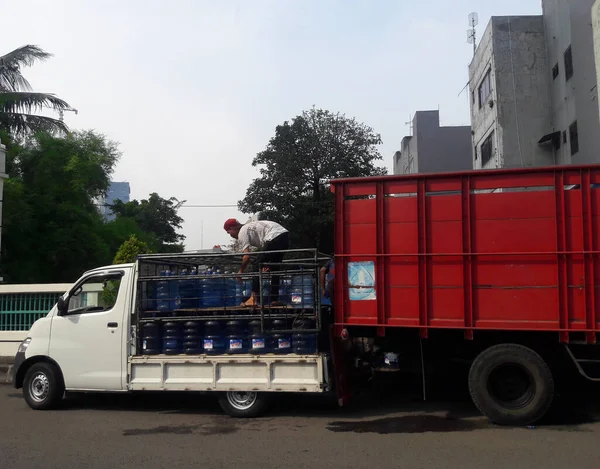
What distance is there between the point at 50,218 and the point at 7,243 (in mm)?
2026

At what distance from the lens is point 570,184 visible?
6938 mm

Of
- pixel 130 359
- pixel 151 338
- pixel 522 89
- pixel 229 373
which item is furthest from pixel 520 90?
pixel 130 359

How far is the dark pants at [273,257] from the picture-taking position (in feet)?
25.5

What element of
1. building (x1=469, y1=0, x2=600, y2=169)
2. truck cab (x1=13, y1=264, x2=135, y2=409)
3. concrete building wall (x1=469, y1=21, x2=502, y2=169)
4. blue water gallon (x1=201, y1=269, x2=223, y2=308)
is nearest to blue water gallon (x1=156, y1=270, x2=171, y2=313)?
truck cab (x1=13, y1=264, x2=135, y2=409)

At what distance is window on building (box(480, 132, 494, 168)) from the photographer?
2381 cm

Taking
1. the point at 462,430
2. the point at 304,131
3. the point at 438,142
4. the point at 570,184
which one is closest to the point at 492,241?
the point at 570,184

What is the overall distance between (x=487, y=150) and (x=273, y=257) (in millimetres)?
18529

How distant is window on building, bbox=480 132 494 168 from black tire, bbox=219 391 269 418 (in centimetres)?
1865

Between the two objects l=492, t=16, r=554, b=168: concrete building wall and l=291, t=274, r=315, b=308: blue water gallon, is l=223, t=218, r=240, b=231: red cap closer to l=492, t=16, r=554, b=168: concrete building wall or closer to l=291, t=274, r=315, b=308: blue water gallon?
l=291, t=274, r=315, b=308: blue water gallon

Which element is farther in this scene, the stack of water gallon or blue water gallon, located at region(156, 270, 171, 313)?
blue water gallon, located at region(156, 270, 171, 313)

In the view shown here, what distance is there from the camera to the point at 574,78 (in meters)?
19.4

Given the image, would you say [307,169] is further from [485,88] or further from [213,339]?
[213,339]

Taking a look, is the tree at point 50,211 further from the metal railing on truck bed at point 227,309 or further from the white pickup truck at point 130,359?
the metal railing on truck bed at point 227,309

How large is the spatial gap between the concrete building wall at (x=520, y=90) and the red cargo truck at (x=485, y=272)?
1602 cm
